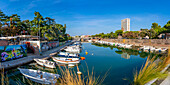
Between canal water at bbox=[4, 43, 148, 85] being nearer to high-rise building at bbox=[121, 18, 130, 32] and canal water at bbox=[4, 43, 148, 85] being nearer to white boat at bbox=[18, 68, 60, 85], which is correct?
white boat at bbox=[18, 68, 60, 85]

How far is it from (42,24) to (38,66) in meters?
16.6

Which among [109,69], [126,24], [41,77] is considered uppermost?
[126,24]

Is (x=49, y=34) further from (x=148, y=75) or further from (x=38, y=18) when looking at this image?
(x=148, y=75)

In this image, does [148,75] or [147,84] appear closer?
[147,84]

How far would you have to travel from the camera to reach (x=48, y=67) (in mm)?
13180

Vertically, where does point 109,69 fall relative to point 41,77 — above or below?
below

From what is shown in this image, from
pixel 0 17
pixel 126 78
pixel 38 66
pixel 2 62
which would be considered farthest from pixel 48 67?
pixel 0 17

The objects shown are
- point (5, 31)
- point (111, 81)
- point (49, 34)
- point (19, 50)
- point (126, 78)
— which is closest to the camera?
point (111, 81)

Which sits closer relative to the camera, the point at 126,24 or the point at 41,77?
the point at 41,77

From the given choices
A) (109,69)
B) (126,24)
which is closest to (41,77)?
(109,69)

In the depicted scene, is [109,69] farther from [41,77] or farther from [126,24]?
[126,24]

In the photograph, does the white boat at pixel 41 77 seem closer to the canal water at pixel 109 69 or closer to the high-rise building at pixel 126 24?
the canal water at pixel 109 69

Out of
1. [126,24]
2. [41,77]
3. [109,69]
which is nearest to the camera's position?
[41,77]

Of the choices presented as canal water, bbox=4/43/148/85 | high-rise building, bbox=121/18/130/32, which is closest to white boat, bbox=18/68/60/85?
canal water, bbox=4/43/148/85
